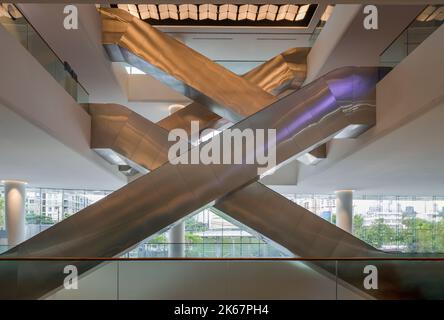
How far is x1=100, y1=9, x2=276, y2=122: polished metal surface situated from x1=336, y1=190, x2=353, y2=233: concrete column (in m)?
8.58

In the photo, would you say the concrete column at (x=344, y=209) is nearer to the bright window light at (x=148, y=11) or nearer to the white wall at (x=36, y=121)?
the white wall at (x=36, y=121)

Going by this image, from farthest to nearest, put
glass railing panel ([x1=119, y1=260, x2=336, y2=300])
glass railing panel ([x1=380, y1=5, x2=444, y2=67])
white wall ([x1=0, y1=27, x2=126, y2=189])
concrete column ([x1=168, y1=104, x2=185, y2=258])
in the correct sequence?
concrete column ([x1=168, y1=104, x2=185, y2=258]), glass railing panel ([x1=380, y1=5, x2=444, y2=67]), white wall ([x1=0, y1=27, x2=126, y2=189]), glass railing panel ([x1=119, y1=260, x2=336, y2=300])

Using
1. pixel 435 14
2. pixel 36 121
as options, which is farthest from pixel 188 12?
pixel 435 14

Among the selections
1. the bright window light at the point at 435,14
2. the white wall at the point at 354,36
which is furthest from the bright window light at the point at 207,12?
the bright window light at the point at 435,14

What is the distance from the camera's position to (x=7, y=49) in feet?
17.2

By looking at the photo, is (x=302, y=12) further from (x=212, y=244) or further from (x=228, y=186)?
(x=212, y=244)

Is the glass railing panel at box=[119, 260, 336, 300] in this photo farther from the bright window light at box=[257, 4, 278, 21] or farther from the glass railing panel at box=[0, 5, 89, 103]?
the bright window light at box=[257, 4, 278, 21]

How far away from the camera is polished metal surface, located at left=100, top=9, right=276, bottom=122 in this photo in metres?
9.22

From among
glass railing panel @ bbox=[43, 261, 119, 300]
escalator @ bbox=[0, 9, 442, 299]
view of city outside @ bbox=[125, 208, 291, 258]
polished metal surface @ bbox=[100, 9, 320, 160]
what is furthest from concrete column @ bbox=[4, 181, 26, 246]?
glass railing panel @ bbox=[43, 261, 119, 300]

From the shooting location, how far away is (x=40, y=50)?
21.7 ft

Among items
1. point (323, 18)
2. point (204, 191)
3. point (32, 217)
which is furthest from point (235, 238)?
point (204, 191)

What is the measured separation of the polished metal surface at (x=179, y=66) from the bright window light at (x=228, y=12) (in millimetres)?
2243

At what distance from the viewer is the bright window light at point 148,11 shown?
11202mm
